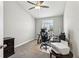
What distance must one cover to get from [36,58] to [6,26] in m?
2.10

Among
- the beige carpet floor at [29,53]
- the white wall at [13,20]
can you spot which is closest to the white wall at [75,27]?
the beige carpet floor at [29,53]

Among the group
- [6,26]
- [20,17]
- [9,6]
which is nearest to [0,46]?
[6,26]

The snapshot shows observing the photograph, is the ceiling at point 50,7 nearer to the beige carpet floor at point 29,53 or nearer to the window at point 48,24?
the window at point 48,24

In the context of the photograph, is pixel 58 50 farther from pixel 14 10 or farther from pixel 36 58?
pixel 14 10

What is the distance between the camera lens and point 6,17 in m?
4.67

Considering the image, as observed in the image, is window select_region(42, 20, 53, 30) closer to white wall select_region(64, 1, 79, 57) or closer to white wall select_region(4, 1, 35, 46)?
white wall select_region(4, 1, 35, 46)

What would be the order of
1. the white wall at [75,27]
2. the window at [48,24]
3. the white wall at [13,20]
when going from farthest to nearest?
1. the window at [48,24]
2. the white wall at [13,20]
3. the white wall at [75,27]

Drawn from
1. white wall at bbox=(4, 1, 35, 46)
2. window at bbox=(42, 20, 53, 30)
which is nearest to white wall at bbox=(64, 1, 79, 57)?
white wall at bbox=(4, 1, 35, 46)

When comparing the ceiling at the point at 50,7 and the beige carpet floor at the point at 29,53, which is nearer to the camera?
the beige carpet floor at the point at 29,53

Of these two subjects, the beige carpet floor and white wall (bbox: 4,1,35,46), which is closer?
the beige carpet floor

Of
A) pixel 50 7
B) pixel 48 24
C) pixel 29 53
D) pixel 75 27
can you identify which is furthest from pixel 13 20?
pixel 48 24

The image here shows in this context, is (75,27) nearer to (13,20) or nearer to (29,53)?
(29,53)

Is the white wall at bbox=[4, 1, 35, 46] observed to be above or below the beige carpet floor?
above

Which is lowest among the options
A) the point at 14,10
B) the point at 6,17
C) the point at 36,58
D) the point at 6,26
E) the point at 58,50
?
the point at 36,58
